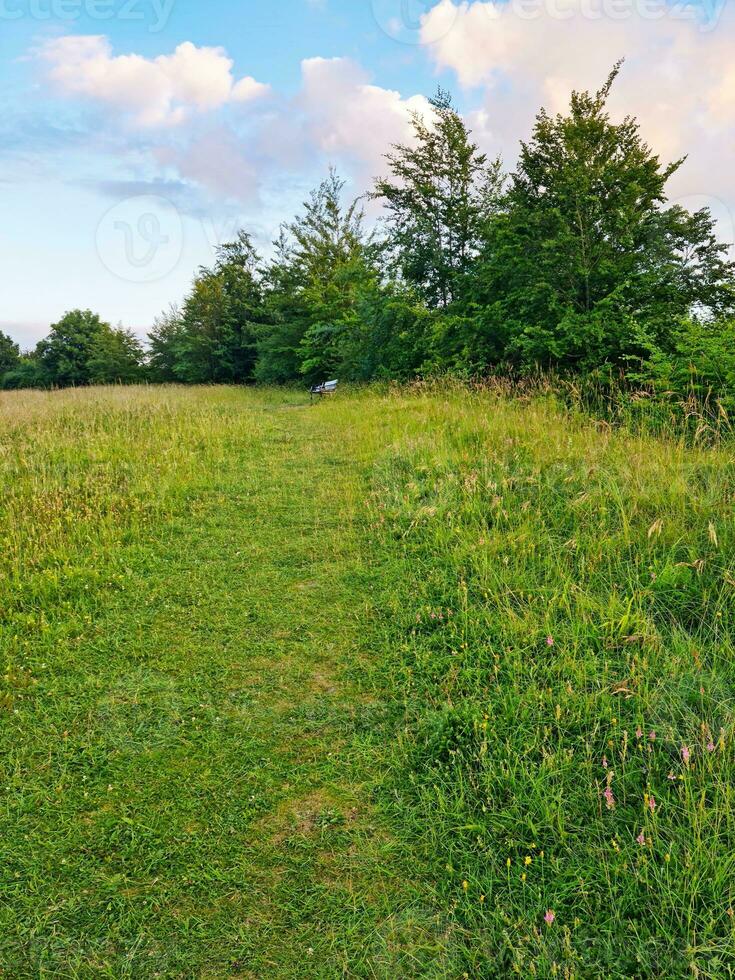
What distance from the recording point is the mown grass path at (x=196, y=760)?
2.25m

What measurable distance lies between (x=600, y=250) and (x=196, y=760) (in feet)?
42.3

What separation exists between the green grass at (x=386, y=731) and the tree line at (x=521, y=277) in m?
5.17

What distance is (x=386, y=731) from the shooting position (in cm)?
334

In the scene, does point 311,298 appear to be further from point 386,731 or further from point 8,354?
point 8,354

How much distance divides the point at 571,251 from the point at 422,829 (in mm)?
12928

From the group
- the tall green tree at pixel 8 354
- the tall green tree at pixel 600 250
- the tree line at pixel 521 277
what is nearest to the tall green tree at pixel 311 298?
the tree line at pixel 521 277

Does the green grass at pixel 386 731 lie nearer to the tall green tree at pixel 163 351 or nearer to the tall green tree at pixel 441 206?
the tall green tree at pixel 441 206

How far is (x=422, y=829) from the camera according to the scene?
8.82ft

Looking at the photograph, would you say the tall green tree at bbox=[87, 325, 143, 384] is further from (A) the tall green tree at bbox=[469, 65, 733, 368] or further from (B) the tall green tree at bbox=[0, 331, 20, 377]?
(A) the tall green tree at bbox=[469, 65, 733, 368]

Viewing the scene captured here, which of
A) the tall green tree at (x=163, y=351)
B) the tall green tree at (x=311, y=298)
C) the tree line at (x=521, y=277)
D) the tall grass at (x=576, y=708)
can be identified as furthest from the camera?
the tall green tree at (x=163, y=351)

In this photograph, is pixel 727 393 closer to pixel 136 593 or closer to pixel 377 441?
pixel 377 441

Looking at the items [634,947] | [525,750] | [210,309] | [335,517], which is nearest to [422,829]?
[525,750]

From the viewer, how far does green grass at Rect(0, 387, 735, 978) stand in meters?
2.21

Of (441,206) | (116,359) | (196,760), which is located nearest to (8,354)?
(116,359)
